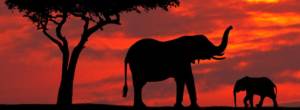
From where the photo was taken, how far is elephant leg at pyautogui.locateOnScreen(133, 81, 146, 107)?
43.4 metres

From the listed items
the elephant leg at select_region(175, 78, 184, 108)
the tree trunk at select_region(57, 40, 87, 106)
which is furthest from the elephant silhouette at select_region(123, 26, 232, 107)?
the tree trunk at select_region(57, 40, 87, 106)

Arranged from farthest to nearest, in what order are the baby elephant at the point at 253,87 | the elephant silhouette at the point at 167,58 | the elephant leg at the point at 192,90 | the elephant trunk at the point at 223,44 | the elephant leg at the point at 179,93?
the baby elephant at the point at 253,87 < the elephant trunk at the point at 223,44 < the elephant silhouette at the point at 167,58 < the elephant leg at the point at 179,93 < the elephant leg at the point at 192,90

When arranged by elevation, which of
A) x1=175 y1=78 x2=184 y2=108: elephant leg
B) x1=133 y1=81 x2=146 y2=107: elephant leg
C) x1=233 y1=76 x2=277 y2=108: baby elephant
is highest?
x1=175 y1=78 x2=184 y2=108: elephant leg

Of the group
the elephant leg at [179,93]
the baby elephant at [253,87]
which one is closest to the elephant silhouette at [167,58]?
the elephant leg at [179,93]

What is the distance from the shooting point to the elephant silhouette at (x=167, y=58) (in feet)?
140

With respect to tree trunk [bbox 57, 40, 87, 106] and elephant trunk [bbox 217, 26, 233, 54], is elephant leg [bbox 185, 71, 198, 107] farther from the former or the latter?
tree trunk [bbox 57, 40, 87, 106]

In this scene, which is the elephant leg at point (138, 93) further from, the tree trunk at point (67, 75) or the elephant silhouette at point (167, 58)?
the tree trunk at point (67, 75)

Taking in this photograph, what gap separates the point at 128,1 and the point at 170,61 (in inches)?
366

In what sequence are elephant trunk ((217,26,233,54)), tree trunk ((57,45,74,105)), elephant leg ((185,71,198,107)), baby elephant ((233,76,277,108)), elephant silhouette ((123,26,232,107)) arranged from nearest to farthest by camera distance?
elephant leg ((185,71,198,107)) < elephant silhouette ((123,26,232,107)) < elephant trunk ((217,26,233,54)) < tree trunk ((57,45,74,105)) < baby elephant ((233,76,277,108))

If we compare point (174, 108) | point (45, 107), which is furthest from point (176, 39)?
point (45, 107)

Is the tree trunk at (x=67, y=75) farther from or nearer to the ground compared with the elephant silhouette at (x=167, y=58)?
nearer to the ground

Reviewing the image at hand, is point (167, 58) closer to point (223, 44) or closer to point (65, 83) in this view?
point (223, 44)

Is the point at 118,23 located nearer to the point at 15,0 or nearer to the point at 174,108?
the point at 15,0

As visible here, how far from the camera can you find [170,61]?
143 ft
